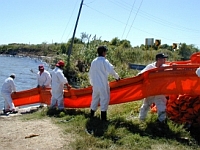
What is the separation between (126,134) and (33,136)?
200 centimetres

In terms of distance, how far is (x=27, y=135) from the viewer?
6.66 metres

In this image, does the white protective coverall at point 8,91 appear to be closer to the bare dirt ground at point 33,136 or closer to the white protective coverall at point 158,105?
the bare dirt ground at point 33,136

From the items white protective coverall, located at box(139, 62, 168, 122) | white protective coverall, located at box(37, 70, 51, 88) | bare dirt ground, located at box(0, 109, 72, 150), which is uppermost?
white protective coverall, located at box(37, 70, 51, 88)

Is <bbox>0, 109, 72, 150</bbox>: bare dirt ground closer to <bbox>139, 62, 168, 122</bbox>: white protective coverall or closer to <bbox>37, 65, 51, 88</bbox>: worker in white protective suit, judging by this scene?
<bbox>139, 62, 168, 122</bbox>: white protective coverall

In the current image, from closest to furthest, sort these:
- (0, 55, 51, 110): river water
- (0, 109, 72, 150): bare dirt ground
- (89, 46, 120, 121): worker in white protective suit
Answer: (0, 109, 72, 150): bare dirt ground, (89, 46, 120, 121): worker in white protective suit, (0, 55, 51, 110): river water

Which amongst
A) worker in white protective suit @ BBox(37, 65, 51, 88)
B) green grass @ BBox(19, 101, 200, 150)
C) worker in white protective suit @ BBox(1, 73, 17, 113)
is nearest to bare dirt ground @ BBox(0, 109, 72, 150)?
green grass @ BBox(19, 101, 200, 150)

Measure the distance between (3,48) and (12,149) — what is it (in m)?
146

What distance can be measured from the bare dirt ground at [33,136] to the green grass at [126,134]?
9.2 inches

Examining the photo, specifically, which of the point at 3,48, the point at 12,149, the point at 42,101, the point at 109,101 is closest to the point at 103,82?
the point at 109,101

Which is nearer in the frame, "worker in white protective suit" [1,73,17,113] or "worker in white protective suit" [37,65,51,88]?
"worker in white protective suit" [37,65,51,88]

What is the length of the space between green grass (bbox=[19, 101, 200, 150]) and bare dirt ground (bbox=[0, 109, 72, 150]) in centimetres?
23

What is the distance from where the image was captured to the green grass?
585 centimetres

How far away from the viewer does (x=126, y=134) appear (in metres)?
6.41

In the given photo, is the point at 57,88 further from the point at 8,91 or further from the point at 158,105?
the point at 158,105
